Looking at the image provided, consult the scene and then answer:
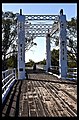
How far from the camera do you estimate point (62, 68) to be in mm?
16797

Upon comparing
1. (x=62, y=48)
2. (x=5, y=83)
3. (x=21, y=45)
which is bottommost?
(x=5, y=83)

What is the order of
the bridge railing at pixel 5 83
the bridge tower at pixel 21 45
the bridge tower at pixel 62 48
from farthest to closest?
the bridge tower at pixel 21 45, the bridge tower at pixel 62 48, the bridge railing at pixel 5 83

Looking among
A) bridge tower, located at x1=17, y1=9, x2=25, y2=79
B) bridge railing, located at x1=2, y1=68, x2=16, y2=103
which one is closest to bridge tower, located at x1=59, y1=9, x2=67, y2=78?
bridge tower, located at x1=17, y1=9, x2=25, y2=79

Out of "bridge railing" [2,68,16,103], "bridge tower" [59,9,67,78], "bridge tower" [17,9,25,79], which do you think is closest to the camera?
"bridge railing" [2,68,16,103]

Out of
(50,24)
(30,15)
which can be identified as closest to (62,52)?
(30,15)

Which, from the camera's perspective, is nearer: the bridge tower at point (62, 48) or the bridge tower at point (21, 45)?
the bridge tower at point (62, 48)

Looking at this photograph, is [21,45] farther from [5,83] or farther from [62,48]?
[5,83]

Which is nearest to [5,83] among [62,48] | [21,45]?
[21,45]

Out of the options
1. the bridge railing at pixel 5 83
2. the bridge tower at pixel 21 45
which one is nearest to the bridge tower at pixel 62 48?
the bridge tower at pixel 21 45

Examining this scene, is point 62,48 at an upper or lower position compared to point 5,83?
upper

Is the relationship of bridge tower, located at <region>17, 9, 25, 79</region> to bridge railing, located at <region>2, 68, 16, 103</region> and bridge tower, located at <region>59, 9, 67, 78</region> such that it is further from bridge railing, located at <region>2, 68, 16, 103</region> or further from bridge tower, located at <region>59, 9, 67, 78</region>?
bridge railing, located at <region>2, 68, 16, 103</region>

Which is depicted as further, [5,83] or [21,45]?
[21,45]

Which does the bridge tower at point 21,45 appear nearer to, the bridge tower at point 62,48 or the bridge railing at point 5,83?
the bridge tower at point 62,48

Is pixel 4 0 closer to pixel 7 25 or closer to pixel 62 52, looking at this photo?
pixel 62 52
